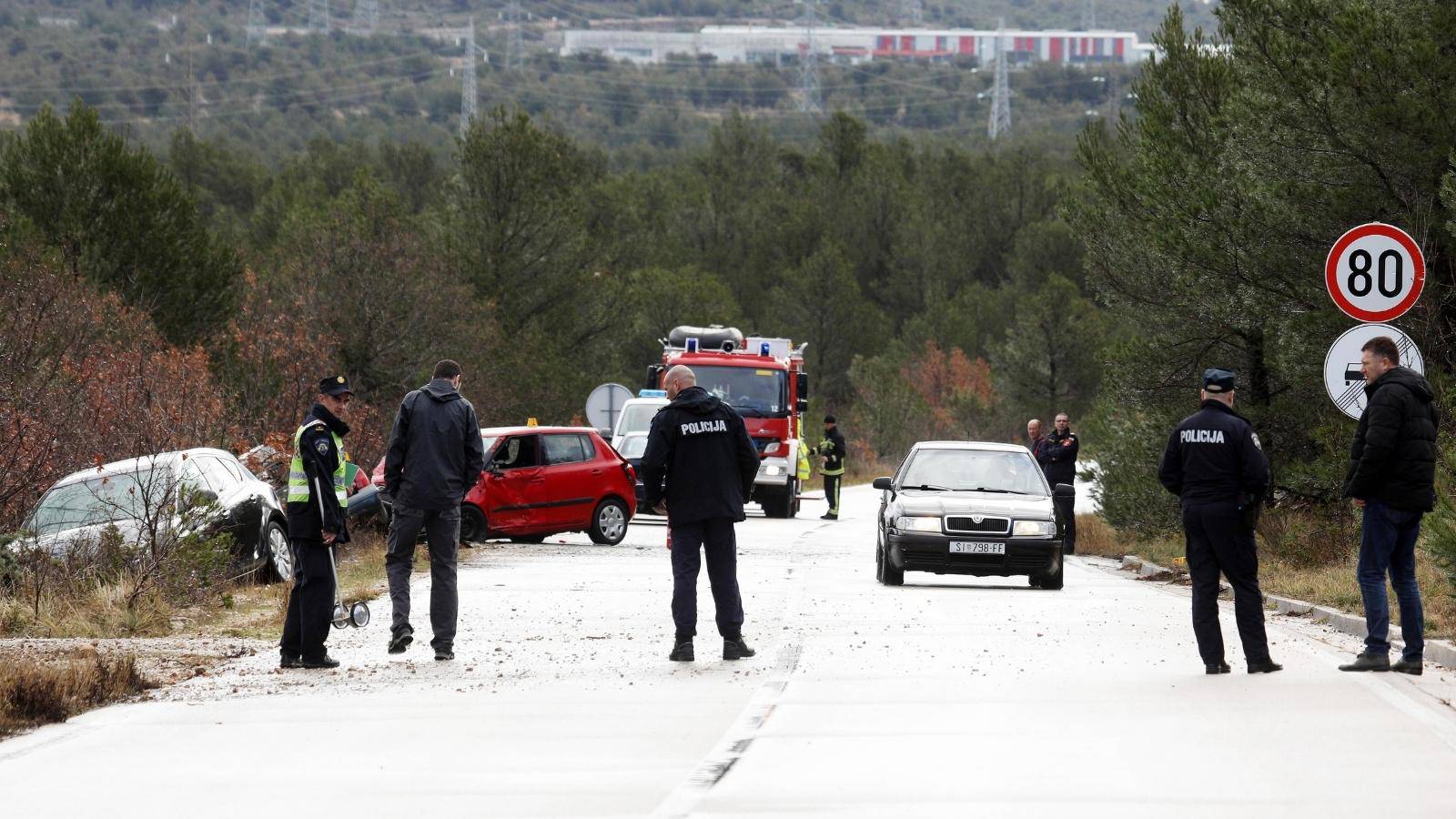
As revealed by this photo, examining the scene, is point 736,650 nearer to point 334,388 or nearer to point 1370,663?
point 334,388

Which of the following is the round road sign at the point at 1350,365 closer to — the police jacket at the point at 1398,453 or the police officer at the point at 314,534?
the police jacket at the point at 1398,453

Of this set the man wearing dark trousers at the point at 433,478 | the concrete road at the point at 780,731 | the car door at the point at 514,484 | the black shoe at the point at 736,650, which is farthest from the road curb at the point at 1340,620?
the car door at the point at 514,484

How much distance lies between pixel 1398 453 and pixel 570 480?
53.1 feet

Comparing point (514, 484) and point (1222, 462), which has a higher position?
point (1222, 462)

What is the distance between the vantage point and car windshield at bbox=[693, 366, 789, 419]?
35281 mm

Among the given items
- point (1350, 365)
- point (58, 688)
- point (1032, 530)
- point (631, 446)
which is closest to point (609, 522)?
point (631, 446)

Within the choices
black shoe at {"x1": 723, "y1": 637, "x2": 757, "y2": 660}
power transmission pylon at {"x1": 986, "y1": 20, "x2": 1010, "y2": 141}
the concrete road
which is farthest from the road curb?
power transmission pylon at {"x1": 986, "y1": 20, "x2": 1010, "y2": 141}

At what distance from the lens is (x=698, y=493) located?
12.6 meters

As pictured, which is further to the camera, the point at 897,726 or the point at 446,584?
the point at 446,584

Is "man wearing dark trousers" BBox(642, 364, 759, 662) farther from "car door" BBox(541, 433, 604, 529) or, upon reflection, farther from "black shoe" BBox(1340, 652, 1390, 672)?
"car door" BBox(541, 433, 604, 529)

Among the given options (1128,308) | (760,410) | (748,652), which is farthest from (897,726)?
(760,410)

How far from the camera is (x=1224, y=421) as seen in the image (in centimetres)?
1171

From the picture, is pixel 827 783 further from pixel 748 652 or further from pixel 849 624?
pixel 849 624

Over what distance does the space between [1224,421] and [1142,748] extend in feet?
11.0
